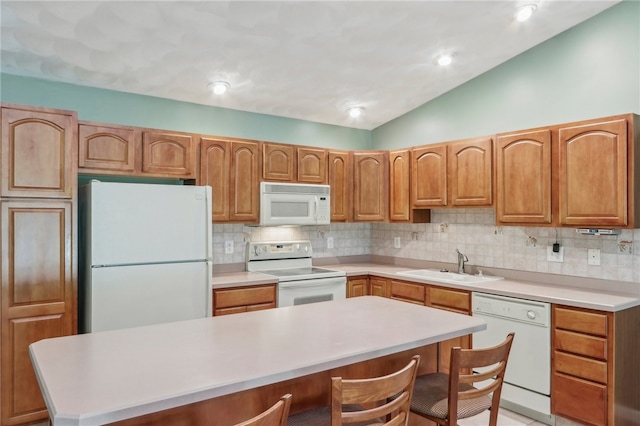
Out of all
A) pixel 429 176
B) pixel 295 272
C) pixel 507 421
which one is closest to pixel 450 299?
pixel 507 421

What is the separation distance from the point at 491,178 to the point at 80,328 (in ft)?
11.2

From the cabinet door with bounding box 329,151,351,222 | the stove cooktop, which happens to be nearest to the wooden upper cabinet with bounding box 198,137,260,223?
the stove cooktop

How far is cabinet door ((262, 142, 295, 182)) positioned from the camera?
4.09 metres

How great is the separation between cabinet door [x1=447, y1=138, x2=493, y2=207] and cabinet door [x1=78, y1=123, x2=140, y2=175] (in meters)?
2.70

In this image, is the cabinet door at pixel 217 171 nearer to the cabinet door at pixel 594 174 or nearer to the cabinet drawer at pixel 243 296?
the cabinet drawer at pixel 243 296

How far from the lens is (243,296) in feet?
12.1

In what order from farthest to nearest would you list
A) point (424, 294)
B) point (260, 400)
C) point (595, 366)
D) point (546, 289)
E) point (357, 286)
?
point (357, 286), point (424, 294), point (546, 289), point (595, 366), point (260, 400)

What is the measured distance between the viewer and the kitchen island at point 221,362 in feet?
4.20

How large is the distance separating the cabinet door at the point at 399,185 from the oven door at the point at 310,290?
899 mm

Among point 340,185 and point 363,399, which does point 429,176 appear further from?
point 363,399

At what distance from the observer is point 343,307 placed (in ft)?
8.24

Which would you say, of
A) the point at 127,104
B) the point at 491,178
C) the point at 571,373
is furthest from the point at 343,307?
the point at 127,104

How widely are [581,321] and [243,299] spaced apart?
249cm

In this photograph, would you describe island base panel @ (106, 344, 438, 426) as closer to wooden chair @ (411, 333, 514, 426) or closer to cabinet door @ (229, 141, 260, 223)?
wooden chair @ (411, 333, 514, 426)
